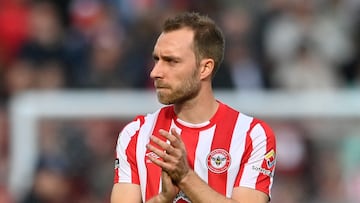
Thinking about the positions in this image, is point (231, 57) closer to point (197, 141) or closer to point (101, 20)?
point (101, 20)

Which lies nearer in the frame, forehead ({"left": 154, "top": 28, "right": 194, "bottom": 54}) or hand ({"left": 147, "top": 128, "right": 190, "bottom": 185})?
hand ({"left": 147, "top": 128, "right": 190, "bottom": 185})

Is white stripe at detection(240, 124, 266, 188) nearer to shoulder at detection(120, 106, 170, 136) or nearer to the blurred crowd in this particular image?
shoulder at detection(120, 106, 170, 136)

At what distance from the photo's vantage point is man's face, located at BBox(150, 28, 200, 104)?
6.68 meters

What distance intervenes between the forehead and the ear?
125 mm

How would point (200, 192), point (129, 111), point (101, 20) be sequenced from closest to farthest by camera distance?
point (200, 192) → point (129, 111) → point (101, 20)

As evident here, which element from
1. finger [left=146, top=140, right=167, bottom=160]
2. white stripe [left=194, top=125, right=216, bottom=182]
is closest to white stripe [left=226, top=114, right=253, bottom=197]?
white stripe [left=194, top=125, right=216, bottom=182]

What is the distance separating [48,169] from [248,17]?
12.0 feet

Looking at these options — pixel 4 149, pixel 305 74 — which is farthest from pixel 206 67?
pixel 305 74

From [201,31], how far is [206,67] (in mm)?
211

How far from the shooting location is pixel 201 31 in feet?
22.4

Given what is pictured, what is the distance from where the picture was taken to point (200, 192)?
21.2ft

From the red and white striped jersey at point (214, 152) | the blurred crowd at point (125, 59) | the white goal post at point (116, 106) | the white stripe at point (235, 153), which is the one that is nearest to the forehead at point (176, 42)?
the red and white striped jersey at point (214, 152)

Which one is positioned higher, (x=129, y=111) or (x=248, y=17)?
(x=248, y=17)

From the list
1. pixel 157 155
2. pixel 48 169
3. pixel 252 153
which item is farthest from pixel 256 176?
pixel 48 169
